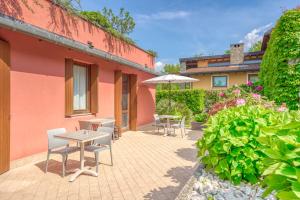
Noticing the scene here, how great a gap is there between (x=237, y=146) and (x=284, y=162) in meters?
1.67

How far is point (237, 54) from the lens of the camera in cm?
2323

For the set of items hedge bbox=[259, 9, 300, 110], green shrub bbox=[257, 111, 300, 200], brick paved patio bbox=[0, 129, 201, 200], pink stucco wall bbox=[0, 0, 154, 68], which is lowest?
brick paved patio bbox=[0, 129, 201, 200]

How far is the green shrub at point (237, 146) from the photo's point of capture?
257 centimetres

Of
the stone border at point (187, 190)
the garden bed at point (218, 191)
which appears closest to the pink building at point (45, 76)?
the stone border at point (187, 190)

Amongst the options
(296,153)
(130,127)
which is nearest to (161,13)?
(130,127)

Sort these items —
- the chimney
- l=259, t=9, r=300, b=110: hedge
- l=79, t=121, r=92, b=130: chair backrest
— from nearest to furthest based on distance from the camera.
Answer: l=259, t=9, r=300, b=110: hedge < l=79, t=121, r=92, b=130: chair backrest < the chimney

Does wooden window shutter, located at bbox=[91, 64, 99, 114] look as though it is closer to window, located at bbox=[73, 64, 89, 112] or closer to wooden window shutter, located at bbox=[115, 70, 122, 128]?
window, located at bbox=[73, 64, 89, 112]

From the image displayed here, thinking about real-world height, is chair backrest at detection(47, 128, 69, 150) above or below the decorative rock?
above

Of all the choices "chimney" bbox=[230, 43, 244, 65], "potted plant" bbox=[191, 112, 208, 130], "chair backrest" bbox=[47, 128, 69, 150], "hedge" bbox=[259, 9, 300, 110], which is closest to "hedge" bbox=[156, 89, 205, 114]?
"potted plant" bbox=[191, 112, 208, 130]

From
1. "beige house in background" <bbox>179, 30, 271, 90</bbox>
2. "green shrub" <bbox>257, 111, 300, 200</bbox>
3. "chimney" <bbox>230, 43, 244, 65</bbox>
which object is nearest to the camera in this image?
"green shrub" <bbox>257, 111, 300, 200</bbox>

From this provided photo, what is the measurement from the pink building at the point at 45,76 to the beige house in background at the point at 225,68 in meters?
15.2

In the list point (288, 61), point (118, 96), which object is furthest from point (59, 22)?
point (288, 61)

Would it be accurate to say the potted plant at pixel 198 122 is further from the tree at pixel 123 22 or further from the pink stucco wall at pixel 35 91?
the tree at pixel 123 22

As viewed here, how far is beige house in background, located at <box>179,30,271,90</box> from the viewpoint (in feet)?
67.6
